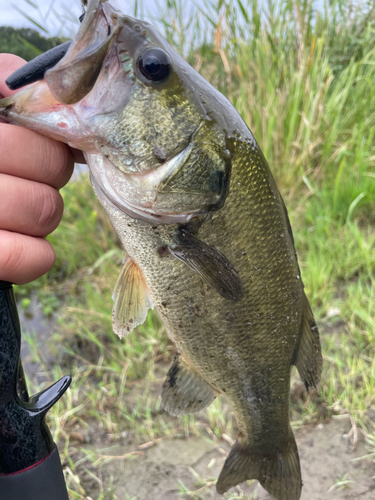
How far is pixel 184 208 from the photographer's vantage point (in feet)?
2.96

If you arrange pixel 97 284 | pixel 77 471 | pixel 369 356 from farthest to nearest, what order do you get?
pixel 97 284 → pixel 369 356 → pixel 77 471

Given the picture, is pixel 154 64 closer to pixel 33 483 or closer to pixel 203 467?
pixel 33 483

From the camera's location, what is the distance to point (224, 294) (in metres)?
0.96

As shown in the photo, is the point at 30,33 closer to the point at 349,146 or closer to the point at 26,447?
the point at 26,447

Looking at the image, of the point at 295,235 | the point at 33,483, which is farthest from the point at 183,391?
the point at 295,235

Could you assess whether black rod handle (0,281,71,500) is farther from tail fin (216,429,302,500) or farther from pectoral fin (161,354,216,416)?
tail fin (216,429,302,500)

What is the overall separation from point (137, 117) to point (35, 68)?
0.22 m

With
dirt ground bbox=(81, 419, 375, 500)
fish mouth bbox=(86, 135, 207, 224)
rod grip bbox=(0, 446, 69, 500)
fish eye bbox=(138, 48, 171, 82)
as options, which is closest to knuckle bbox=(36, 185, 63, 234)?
fish mouth bbox=(86, 135, 207, 224)

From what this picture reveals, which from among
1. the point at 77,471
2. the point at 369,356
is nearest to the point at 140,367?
the point at 77,471

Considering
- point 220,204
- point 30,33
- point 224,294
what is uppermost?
point 30,33

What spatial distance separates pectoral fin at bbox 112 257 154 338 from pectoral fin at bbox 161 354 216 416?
27cm

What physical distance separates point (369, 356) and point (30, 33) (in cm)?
203

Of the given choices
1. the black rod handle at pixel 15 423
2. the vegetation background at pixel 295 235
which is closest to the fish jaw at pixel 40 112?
the black rod handle at pixel 15 423

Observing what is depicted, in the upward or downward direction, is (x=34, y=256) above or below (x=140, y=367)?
above
